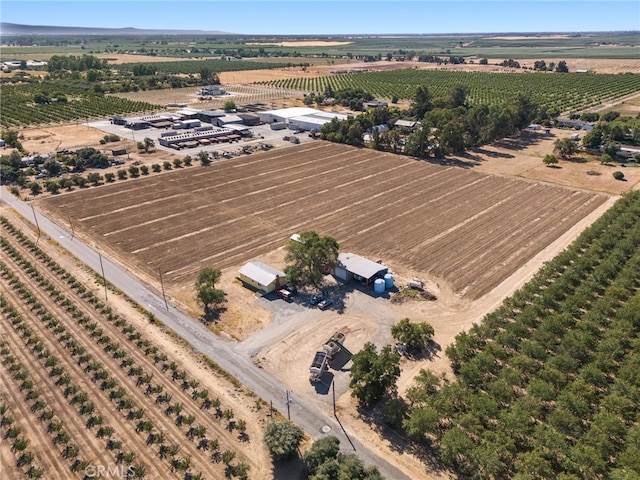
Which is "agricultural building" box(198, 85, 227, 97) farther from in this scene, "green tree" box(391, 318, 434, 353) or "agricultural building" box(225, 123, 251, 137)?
"green tree" box(391, 318, 434, 353)

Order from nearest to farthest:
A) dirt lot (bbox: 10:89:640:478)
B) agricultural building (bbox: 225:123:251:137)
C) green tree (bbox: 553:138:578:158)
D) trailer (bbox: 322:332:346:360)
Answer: trailer (bbox: 322:332:346:360)
dirt lot (bbox: 10:89:640:478)
green tree (bbox: 553:138:578:158)
agricultural building (bbox: 225:123:251:137)

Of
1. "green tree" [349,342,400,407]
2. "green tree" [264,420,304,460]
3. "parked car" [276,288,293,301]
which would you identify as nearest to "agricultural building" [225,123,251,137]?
"parked car" [276,288,293,301]

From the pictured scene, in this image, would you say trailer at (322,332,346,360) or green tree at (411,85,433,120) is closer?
trailer at (322,332,346,360)

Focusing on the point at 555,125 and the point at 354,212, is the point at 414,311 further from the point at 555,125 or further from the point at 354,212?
the point at 555,125

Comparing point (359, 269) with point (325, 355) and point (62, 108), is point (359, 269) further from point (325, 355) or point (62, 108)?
point (62, 108)

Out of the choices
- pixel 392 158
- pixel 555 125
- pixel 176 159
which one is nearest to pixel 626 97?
pixel 555 125

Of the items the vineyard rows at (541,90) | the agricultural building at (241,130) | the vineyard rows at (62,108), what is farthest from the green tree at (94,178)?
the vineyard rows at (541,90)

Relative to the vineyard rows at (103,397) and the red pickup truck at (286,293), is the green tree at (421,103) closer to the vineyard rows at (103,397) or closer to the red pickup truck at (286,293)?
the red pickup truck at (286,293)

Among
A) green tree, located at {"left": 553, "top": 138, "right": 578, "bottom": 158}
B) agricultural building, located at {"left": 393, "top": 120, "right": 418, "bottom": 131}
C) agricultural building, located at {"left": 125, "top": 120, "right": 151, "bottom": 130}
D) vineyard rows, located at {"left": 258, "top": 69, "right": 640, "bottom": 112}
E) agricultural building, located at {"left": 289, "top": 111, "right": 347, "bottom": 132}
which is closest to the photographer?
green tree, located at {"left": 553, "top": 138, "right": 578, "bottom": 158}
